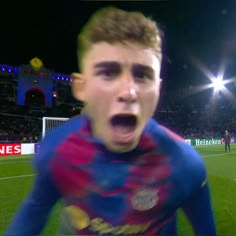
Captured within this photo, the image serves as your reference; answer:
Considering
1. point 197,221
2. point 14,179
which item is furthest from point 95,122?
point 14,179

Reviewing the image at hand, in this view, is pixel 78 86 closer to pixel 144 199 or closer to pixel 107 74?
pixel 107 74

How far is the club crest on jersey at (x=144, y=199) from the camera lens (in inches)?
54.4

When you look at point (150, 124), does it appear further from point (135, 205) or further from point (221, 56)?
point (221, 56)

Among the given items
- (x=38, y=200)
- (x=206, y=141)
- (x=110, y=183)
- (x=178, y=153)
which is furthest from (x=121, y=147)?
(x=206, y=141)

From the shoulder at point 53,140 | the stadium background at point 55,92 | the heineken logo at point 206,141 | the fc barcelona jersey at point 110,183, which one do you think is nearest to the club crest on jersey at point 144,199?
the fc barcelona jersey at point 110,183

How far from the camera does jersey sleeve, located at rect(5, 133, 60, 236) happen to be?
140cm

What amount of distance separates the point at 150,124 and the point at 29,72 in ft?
99.0

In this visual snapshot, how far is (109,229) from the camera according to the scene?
1385 millimetres

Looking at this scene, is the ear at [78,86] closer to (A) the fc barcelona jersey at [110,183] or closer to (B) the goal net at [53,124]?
(A) the fc barcelona jersey at [110,183]

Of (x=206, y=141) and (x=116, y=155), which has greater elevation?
(x=206, y=141)

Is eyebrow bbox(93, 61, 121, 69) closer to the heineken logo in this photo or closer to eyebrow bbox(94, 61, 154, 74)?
eyebrow bbox(94, 61, 154, 74)

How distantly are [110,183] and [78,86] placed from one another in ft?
1.41

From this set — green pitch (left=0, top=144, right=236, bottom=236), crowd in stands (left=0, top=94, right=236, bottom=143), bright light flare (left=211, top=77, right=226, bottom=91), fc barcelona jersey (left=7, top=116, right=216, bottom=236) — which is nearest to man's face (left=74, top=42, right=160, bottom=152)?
fc barcelona jersey (left=7, top=116, right=216, bottom=236)

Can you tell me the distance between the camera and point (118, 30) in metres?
1.33
